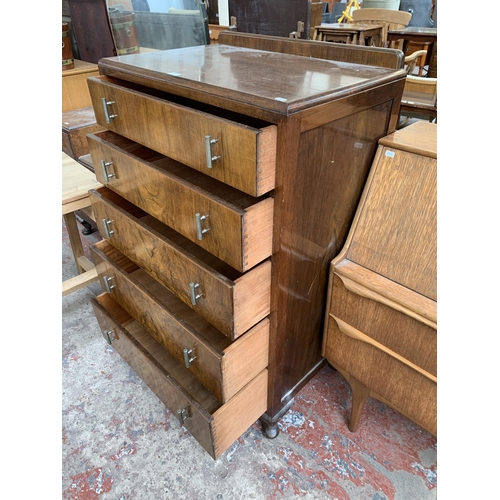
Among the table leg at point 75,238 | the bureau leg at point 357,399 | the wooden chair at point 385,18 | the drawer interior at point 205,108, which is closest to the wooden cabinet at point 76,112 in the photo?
the table leg at point 75,238

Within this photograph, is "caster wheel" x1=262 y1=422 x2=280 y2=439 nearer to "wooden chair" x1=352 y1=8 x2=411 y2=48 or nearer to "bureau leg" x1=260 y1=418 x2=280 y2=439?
"bureau leg" x1=260 y1=418 x2=280 y2=439

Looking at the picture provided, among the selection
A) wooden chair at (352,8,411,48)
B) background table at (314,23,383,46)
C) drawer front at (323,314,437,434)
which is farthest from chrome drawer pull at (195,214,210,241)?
wooden chair at (352,8,411,48)

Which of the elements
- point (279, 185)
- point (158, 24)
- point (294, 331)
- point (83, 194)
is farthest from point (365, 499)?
point (158, 24)

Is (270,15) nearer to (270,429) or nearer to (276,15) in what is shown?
(276,15)

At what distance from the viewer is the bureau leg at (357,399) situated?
1043 mm

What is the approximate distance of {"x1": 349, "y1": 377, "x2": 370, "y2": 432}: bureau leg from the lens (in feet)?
3.42

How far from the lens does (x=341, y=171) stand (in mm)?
832

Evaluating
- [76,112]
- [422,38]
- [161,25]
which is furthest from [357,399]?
[422,38]

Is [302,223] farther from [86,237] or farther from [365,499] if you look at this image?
[86,237]

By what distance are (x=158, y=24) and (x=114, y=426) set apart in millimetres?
2313

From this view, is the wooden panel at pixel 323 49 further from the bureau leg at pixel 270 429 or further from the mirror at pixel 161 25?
the mirror at pixel 161 25

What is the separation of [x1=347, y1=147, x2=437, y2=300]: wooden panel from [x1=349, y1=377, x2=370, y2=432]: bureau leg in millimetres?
354

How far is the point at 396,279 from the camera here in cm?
86

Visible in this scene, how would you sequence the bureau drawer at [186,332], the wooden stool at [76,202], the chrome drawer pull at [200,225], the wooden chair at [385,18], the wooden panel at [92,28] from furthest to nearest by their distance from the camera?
the wooden chair at [385,18] < the wooden panel at [92,28] < the wooden stool at [76,202] < the bureau drawer at [186,332] < the chrome drawer pull at [200,225]
